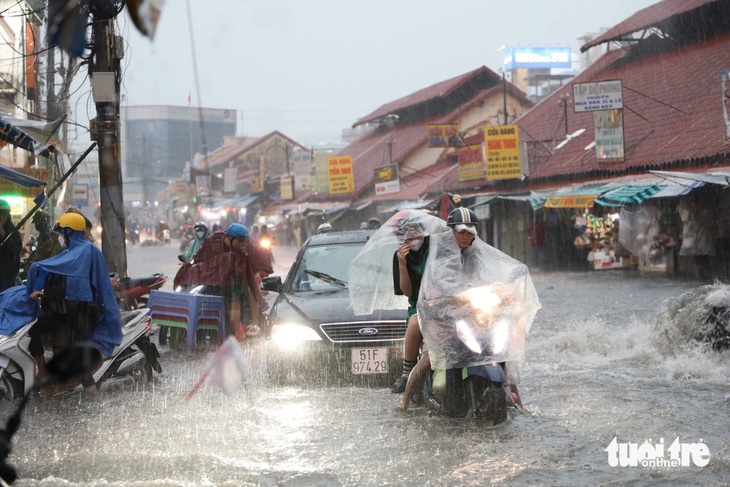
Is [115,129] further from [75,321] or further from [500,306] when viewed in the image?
[500,306]

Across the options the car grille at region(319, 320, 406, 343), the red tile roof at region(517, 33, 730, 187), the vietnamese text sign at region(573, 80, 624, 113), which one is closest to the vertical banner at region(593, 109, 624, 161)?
the red tile roof at region(517, 33, 730, 187)

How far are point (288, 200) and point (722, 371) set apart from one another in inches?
1845

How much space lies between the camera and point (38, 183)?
1211cm

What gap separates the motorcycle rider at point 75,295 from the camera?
7.36m

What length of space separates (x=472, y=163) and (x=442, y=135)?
11.5ft

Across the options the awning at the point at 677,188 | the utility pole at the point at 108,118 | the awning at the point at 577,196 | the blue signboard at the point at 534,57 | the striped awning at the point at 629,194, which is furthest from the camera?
the blue signboard at the point at 534,57

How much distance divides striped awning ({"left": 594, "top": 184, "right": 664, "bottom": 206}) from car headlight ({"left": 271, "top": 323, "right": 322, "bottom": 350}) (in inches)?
518

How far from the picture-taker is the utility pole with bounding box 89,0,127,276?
11.7 meters

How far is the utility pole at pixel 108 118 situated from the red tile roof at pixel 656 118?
13.1 m

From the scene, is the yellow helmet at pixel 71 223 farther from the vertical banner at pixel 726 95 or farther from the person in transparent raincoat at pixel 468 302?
the vertical banner at pixel 726 95

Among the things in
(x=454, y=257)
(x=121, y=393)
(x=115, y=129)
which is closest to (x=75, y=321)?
(x=121, y=393)

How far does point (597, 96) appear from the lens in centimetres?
2217

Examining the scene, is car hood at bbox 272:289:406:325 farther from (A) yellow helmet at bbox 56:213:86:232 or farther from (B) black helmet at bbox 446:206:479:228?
(A) yellow helmet at bbox 56:213:86:232

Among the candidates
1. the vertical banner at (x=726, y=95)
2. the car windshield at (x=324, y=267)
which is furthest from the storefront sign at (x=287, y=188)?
the car windshield at (x=324, y=267)
